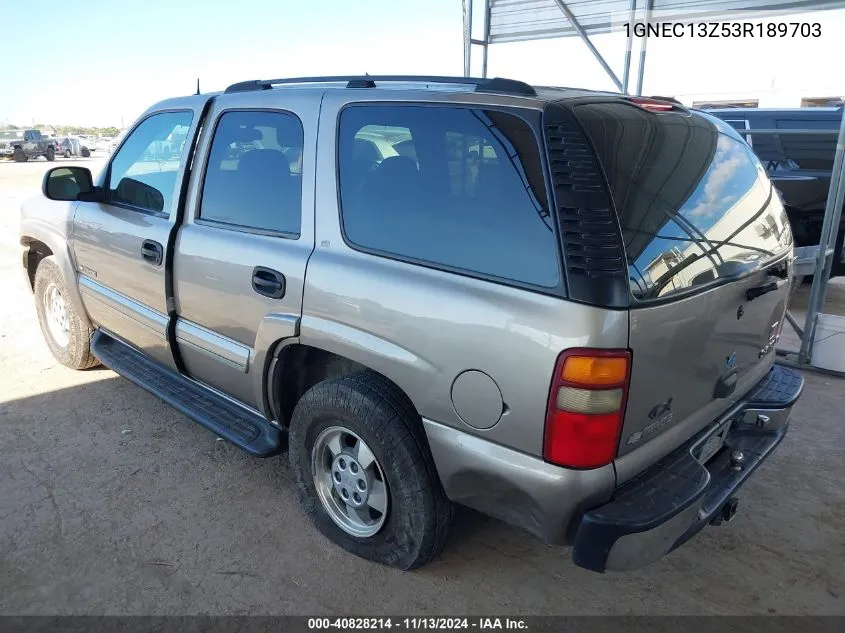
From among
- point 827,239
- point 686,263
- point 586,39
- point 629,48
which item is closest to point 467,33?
point 586,39

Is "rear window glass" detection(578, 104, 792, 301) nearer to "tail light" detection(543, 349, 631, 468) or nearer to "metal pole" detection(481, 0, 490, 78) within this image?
"tail light" detection(543, 349, 631, 468)

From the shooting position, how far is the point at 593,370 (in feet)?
5.98

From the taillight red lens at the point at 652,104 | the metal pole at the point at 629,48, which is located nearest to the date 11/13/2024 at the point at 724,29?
the metal pole at the point at 629,48

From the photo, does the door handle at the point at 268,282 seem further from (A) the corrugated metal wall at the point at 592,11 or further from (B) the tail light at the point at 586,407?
(A) the corrugated metal wall at the point at 592,11

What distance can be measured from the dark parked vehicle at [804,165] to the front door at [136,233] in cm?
564

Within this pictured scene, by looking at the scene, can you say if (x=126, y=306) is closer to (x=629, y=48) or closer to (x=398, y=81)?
(x=398, y=81)

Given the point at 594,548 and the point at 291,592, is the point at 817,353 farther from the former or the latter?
the point at 291,592

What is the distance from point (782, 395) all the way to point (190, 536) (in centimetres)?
272

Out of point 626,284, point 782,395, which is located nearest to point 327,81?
point 626,284

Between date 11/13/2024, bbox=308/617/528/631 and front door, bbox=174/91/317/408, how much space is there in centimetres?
107

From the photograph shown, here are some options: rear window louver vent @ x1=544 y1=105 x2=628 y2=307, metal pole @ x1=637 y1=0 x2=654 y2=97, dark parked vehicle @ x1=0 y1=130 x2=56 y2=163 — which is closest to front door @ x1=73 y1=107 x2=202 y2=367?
rear window louver vent @ x1=544 y1=105 x2=628 y2=307

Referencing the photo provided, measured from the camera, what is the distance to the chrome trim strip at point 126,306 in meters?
3.42

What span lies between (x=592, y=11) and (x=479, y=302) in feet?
19.3

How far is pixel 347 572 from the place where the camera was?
2592mm
